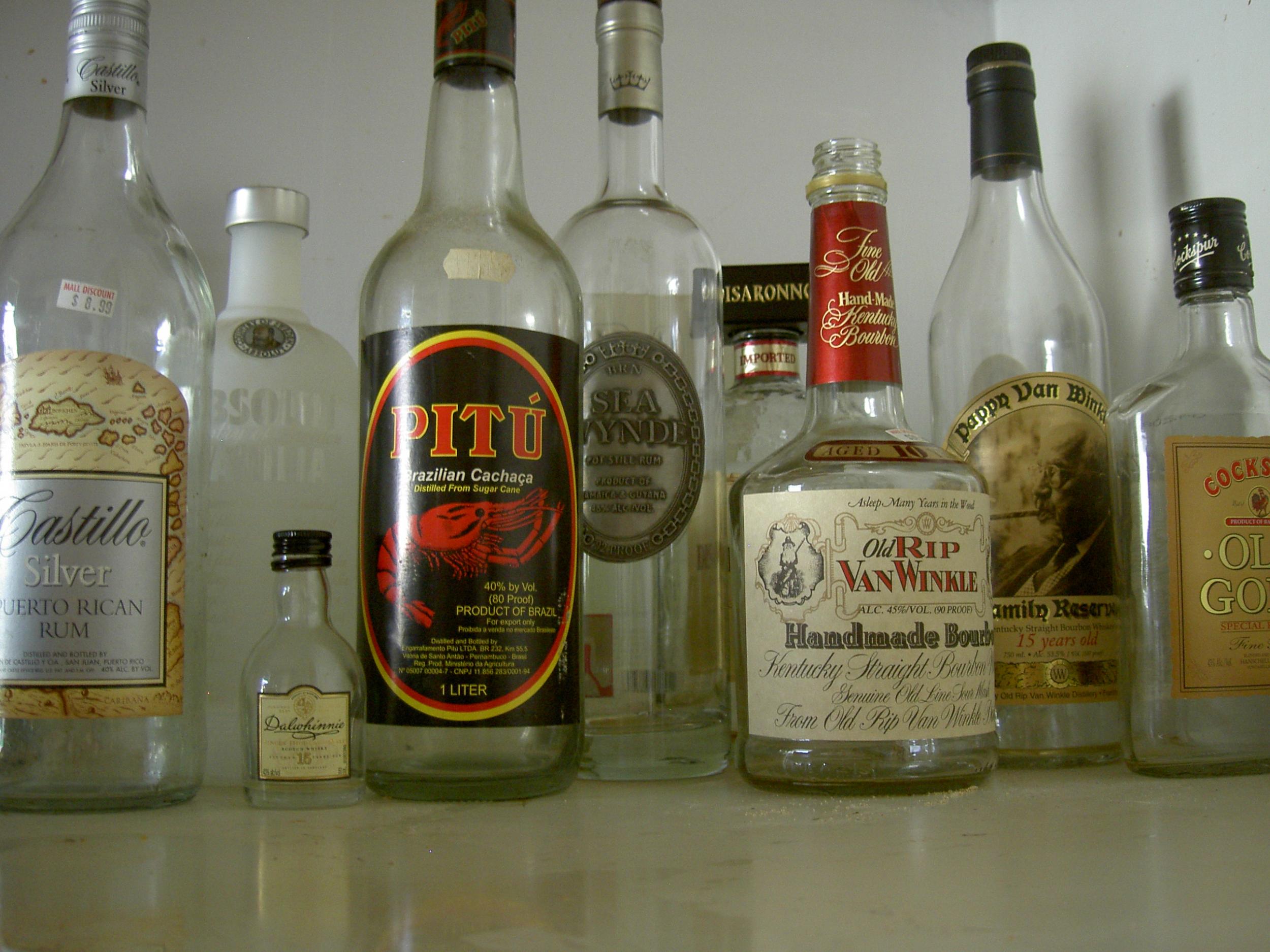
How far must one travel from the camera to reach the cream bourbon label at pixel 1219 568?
0.70 meters

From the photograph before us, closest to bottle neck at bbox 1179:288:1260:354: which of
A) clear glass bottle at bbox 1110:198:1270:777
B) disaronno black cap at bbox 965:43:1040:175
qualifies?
clear glass bottle at bbox 1110:198:1270:777

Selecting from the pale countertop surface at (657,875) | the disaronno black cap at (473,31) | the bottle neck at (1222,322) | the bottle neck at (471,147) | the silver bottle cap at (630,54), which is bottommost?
the pale countertop surface at (657,875)

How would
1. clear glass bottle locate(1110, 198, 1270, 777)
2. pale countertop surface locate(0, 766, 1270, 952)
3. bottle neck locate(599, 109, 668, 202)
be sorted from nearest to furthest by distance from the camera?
pale countertop surface locate(0, 766, 1270, 952) → clear glass bottle locate(1110, 198, 1270, 777) → bottle neck locate(599, 109, 668, 202)

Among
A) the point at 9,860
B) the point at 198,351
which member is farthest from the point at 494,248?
the point at 9,860

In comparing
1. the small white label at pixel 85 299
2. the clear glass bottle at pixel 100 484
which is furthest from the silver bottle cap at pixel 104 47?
the small white label at pixel 85 299

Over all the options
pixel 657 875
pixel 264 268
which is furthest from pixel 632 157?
pixel 657 875

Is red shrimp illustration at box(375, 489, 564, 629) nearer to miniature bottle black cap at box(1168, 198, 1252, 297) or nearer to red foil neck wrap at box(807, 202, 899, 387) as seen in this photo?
red foil neck wrap at box(807, 202, 899, 387)

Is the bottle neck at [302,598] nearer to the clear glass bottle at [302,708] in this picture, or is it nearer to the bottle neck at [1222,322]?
the clear glass bottle at [302,708]

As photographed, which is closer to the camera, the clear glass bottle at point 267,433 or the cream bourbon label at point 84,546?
the cream bourbon label at point 84,546

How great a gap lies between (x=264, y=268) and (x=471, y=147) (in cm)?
21

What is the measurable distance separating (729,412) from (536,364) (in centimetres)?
31

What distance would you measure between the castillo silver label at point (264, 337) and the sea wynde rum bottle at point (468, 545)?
173 mm

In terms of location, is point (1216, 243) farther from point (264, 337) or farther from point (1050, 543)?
point (264, 337)

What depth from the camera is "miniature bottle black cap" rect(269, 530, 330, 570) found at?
63 cm
